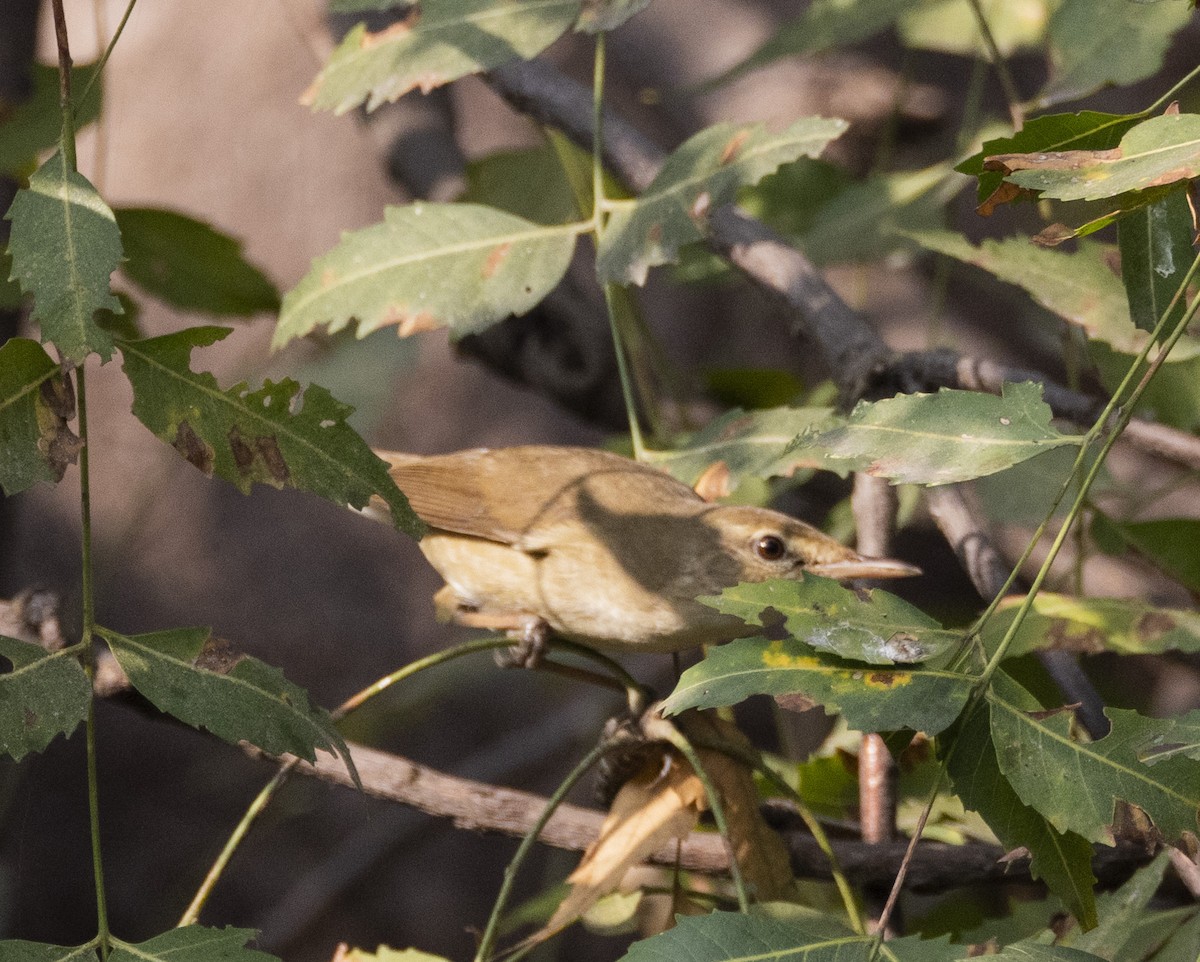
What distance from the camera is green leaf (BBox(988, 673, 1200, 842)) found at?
1.09 meters

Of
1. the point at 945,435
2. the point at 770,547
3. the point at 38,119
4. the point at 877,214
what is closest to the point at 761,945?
the point at 945,435

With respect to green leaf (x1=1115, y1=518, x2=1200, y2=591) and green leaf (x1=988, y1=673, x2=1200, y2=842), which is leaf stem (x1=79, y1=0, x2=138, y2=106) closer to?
green leaf (x1=988, y1=673, x2=1200, y2=842)

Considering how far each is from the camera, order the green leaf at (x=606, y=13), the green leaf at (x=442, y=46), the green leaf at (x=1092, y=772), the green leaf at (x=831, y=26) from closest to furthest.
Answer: the green leaf at (x=1092, y=772), the green leaf at (x=606, y=13), the green leaf at (x=442, y=46), the green leaf at (x=831, y=26)

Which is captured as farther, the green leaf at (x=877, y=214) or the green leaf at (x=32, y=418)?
the green leaf at (x=877, y=214)

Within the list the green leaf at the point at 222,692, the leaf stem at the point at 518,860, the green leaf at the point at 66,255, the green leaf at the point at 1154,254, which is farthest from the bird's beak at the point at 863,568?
the green leaf at the point at 66,255

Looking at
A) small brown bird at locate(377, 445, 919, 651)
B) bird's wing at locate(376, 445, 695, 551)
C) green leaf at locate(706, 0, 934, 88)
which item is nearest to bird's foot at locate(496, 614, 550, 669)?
small brown bird at locate(377, 445, 919, 651)

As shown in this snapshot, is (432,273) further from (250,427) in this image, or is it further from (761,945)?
(761,945)

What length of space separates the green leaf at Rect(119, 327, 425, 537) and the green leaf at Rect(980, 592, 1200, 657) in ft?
2.73

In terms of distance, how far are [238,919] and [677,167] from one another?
4.97 metres

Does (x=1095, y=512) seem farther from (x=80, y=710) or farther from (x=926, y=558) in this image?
(x=926, y=558)

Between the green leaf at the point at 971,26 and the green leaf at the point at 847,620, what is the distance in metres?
2.30

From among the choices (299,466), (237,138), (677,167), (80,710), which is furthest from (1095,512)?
(237,138)

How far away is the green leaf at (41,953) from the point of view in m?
1.18

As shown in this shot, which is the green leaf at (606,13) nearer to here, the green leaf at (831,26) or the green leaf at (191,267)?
the green leaf at (831,26)
